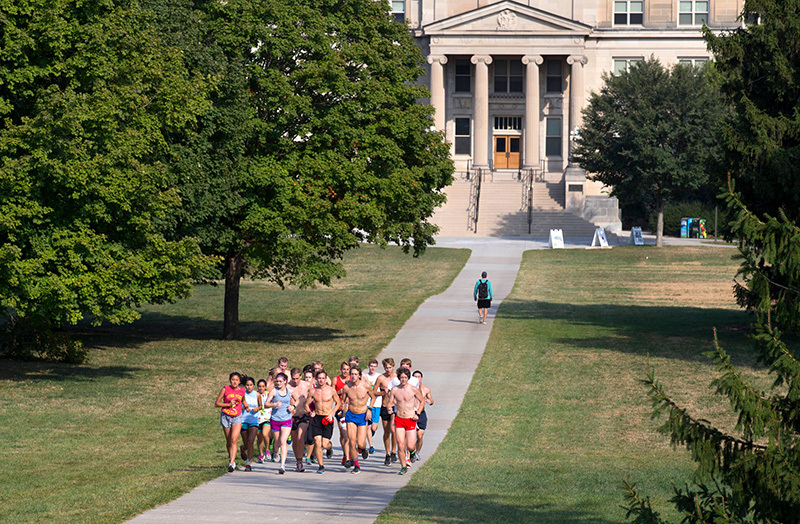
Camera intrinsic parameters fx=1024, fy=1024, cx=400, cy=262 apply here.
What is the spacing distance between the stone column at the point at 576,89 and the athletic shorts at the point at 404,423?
6063 cm

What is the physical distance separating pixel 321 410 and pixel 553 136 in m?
64.1

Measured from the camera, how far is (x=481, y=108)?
74625 millimetres

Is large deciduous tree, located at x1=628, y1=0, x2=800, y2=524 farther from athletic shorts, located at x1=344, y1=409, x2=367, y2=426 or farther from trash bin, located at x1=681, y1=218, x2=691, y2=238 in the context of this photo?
trash bin, located at x1=681, y1=218, x2=691, y2=238

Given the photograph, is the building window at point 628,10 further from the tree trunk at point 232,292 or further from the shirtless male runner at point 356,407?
the shirtless male runner at point 356,407

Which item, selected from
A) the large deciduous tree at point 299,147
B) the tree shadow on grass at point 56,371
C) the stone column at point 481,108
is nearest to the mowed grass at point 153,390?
the tree shadow on grass at point 56,371

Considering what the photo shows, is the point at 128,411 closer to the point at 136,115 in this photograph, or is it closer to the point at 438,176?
the point at 136,115

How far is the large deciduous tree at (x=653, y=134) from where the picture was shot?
191 feet

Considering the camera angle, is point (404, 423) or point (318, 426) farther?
point (318, 426)

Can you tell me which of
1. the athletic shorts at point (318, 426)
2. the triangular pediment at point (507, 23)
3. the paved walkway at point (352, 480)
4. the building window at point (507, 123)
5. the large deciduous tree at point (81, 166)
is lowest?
the paved walkway at point (352, 480)

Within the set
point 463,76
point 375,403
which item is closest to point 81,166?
point 375,403

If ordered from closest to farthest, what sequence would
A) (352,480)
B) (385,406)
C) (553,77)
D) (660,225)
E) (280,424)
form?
(352,480)
(280,424)
(385,406)
(660,225)
(553,77)

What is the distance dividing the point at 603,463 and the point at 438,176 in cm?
1677

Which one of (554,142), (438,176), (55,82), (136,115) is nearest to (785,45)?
(438,176)

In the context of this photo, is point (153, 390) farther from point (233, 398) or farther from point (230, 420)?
point (233, 398)
